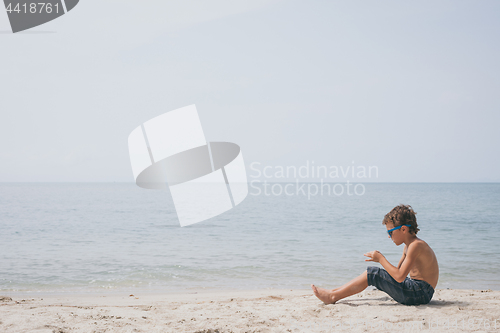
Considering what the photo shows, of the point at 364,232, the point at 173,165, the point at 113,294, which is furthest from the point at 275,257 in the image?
the point at 364,232

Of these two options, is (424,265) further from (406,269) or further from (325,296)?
(325,296)

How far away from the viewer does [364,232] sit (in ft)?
53.9

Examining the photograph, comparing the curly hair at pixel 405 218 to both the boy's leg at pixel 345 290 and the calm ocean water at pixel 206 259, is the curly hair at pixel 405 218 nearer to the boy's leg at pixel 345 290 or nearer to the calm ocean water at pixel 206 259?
the boy's leg at pixel 345 290

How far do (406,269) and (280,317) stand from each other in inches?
62.8

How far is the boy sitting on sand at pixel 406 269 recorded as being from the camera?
13.5 feet

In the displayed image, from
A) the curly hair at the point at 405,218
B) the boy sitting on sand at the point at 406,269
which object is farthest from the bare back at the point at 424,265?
the curly hair at the point at 405,218

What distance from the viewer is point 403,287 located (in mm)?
4316

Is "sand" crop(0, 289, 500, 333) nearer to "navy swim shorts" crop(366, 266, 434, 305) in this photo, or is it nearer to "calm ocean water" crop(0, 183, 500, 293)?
"navy swim shorts" crop(366, 266, 434, 305)

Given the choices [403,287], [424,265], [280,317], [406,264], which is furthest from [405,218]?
[280,317]

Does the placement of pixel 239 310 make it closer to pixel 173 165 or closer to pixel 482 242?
pixel 173 165

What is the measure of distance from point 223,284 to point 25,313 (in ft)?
13.2

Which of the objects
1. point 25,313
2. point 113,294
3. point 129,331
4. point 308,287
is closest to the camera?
point 129,331

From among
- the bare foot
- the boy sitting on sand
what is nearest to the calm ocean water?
the bare foot

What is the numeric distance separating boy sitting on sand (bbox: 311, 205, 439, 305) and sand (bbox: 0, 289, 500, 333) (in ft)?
0.58
